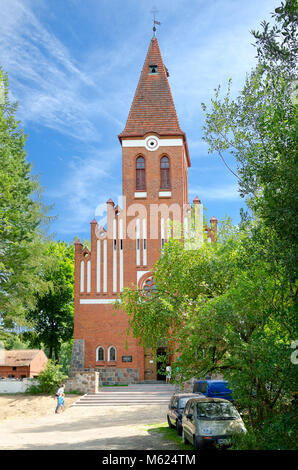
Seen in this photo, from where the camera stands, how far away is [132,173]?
3353cm

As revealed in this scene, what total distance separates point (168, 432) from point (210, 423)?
4.52 metres

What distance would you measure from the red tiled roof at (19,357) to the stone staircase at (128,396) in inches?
671

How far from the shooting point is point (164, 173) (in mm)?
33750

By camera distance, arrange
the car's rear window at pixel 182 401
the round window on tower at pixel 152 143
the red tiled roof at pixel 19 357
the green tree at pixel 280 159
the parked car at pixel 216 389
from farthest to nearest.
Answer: the red tiled roof at pixel 19 357
the round window on tower at pixel 152 143
the parked car at pixel 216 389
the car's rear window at pixel 182 401
the green tree at pixel 280 159

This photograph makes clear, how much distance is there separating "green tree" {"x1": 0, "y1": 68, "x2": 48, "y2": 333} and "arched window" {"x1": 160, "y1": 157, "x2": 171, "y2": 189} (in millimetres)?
12547

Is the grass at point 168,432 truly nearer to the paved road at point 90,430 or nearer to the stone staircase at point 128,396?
the paved road at point 90,430

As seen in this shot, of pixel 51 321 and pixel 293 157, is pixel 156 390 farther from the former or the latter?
pixel 293 157

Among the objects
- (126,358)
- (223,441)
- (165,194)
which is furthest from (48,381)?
(223,441)

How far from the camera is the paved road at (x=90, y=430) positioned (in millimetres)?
12812

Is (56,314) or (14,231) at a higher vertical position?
(14,231)

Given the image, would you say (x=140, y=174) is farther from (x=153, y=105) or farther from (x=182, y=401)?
(x=182, y=401)

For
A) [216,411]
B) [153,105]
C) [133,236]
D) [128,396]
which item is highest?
[153,105]

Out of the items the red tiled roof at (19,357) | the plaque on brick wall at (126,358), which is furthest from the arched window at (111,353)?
the red tiled roof at (19,357)

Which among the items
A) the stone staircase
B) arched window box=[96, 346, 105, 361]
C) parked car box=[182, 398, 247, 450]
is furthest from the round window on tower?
parked car box=[182, 398, 247, 450]
